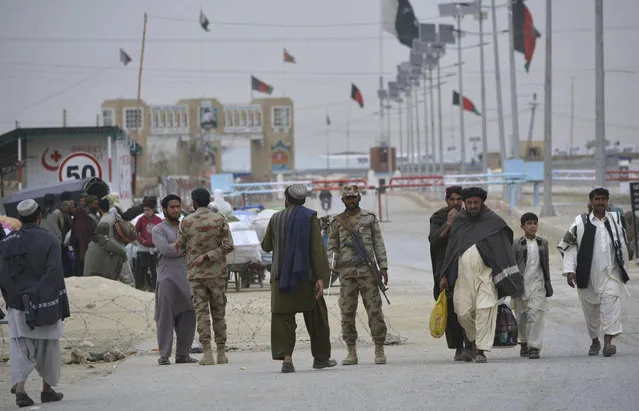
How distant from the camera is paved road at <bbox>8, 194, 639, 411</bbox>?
839 centimetres

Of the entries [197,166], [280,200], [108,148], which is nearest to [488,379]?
[108,148]

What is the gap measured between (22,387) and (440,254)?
4.39 meters

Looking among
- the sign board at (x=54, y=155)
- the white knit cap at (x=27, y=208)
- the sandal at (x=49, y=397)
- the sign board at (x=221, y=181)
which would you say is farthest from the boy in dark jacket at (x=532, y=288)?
the sign board at (x=221, y=181)

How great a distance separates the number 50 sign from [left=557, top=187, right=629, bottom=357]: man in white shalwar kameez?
15.1 m

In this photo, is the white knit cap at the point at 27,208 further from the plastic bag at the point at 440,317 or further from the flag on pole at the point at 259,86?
the flag on pole at the point at 259,86

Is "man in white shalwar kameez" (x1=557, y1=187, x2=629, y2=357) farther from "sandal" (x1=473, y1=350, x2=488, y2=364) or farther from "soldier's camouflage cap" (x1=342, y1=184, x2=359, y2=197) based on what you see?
"soldier's camouflage cap" (x1=342, y1=184, x2=359, y2=197)

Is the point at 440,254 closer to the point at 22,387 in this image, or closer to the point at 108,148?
the point at 22,387

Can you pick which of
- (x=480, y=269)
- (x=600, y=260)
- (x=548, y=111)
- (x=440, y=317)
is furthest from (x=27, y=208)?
(x=548, y=111)

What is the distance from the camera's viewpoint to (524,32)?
55.2 meters

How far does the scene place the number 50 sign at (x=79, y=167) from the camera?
2552cm

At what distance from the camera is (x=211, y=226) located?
12.0 meters

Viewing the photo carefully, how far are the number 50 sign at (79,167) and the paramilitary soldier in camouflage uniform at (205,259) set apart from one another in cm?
1381

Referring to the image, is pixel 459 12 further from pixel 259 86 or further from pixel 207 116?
pixel 207 116

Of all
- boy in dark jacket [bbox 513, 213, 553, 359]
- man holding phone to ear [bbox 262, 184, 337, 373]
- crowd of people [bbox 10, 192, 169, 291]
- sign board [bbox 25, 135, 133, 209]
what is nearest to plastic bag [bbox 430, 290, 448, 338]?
boy in dark jacket [bbox 513, 213, 553, 359]
